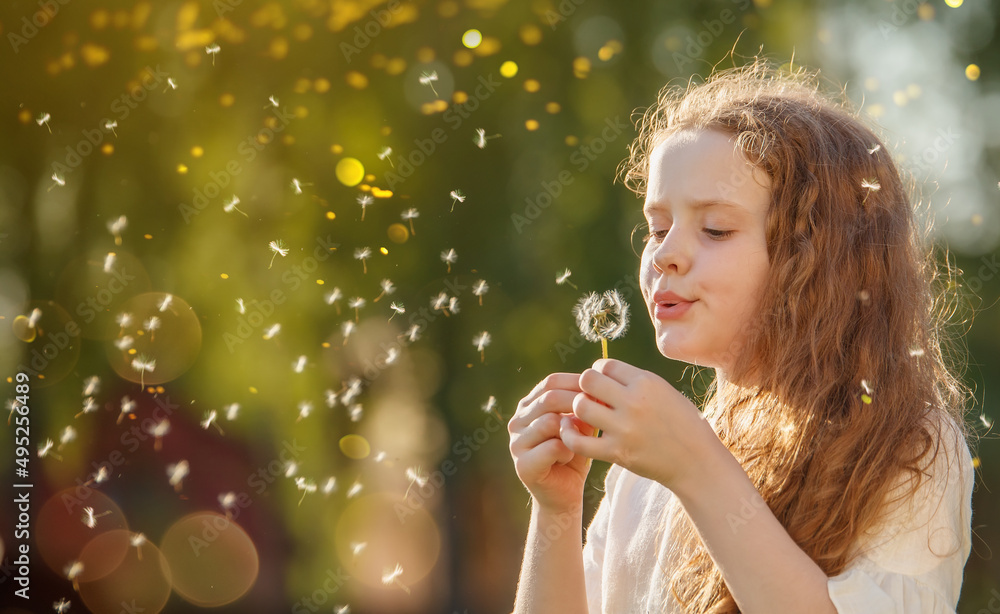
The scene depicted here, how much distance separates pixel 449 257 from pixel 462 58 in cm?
183

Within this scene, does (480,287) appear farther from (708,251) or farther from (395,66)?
(708,251)

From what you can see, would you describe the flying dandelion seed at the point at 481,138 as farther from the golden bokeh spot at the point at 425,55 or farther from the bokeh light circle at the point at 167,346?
the bokeh light circle at the point at 167,346

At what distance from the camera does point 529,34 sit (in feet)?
23.1

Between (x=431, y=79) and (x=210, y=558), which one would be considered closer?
(x=431, y=79)

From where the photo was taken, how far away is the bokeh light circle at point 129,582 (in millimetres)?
6719

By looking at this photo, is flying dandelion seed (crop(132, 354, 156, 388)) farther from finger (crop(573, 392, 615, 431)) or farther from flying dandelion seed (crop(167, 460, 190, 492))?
finger (crop(573, 392, 615, 431))

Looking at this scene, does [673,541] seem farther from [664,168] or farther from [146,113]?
[146,113]

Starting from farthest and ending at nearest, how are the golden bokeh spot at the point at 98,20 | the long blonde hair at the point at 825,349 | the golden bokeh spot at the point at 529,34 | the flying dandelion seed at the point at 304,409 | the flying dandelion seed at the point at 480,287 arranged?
1. the golden bokeh spot at the point at 529,34
2. the flying dandelion seed at the point at 304,409
3. the flying dandelion seed at the point at 480,287
4. the golden bokeh spot at the point at 98,20
5. the long blonde hair at the point at 825,349

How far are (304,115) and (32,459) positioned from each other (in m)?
3.91

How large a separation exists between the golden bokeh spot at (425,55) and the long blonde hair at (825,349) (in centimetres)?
533

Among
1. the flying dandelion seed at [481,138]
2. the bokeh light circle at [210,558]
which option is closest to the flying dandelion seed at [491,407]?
the flying dandelion seed at [481,138]

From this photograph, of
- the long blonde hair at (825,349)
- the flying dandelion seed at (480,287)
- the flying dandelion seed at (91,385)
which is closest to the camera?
the long blonde hair at (825,349)

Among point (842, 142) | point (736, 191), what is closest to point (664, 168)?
point (736, 191)

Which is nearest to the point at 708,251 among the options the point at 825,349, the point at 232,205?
the point at 825,349
